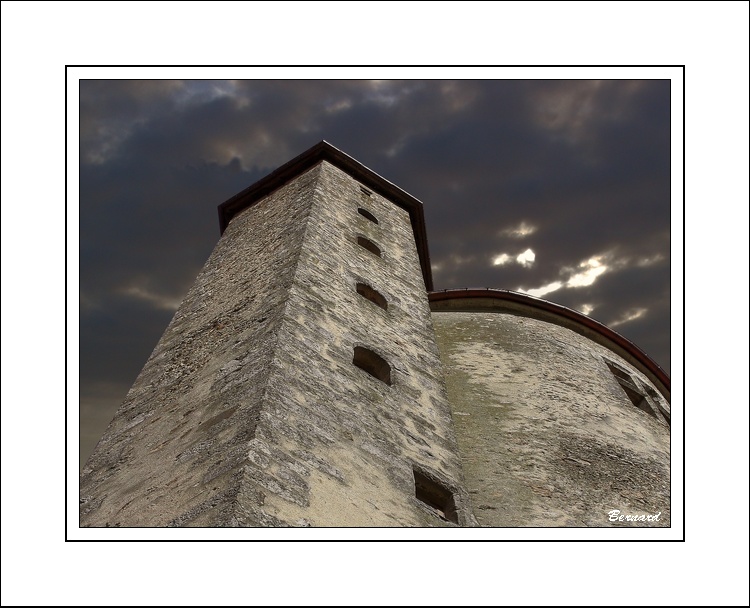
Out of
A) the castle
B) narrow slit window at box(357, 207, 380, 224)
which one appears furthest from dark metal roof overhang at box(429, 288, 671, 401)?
narrow slit window at box(357, 207, 380, 224)

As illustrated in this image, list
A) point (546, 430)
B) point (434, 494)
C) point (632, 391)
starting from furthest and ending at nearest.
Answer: point (632, 391) < point (546, 430) < point (434, 494)

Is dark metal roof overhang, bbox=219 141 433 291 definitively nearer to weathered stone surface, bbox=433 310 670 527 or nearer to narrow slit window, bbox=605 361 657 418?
weathered stone surface, bbox=433 310 670 527

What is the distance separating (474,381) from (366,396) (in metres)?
3.50

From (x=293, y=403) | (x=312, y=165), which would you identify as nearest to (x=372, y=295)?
(x=293, y=403)

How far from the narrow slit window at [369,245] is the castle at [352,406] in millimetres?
105

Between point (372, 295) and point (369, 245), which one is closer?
point (372, 295)

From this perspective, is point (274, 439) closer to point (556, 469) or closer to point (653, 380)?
point (556, 469)

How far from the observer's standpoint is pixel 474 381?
36.0 ft

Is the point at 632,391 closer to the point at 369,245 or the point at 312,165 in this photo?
the point at 369,245

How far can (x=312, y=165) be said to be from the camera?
45.6ft

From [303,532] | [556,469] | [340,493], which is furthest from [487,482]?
[303,532]

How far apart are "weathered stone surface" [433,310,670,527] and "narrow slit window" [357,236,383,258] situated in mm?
1683

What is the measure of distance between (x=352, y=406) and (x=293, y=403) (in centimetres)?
80

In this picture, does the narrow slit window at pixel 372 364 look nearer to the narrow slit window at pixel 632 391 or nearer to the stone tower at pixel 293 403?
the stone tower at pixel 293 403
